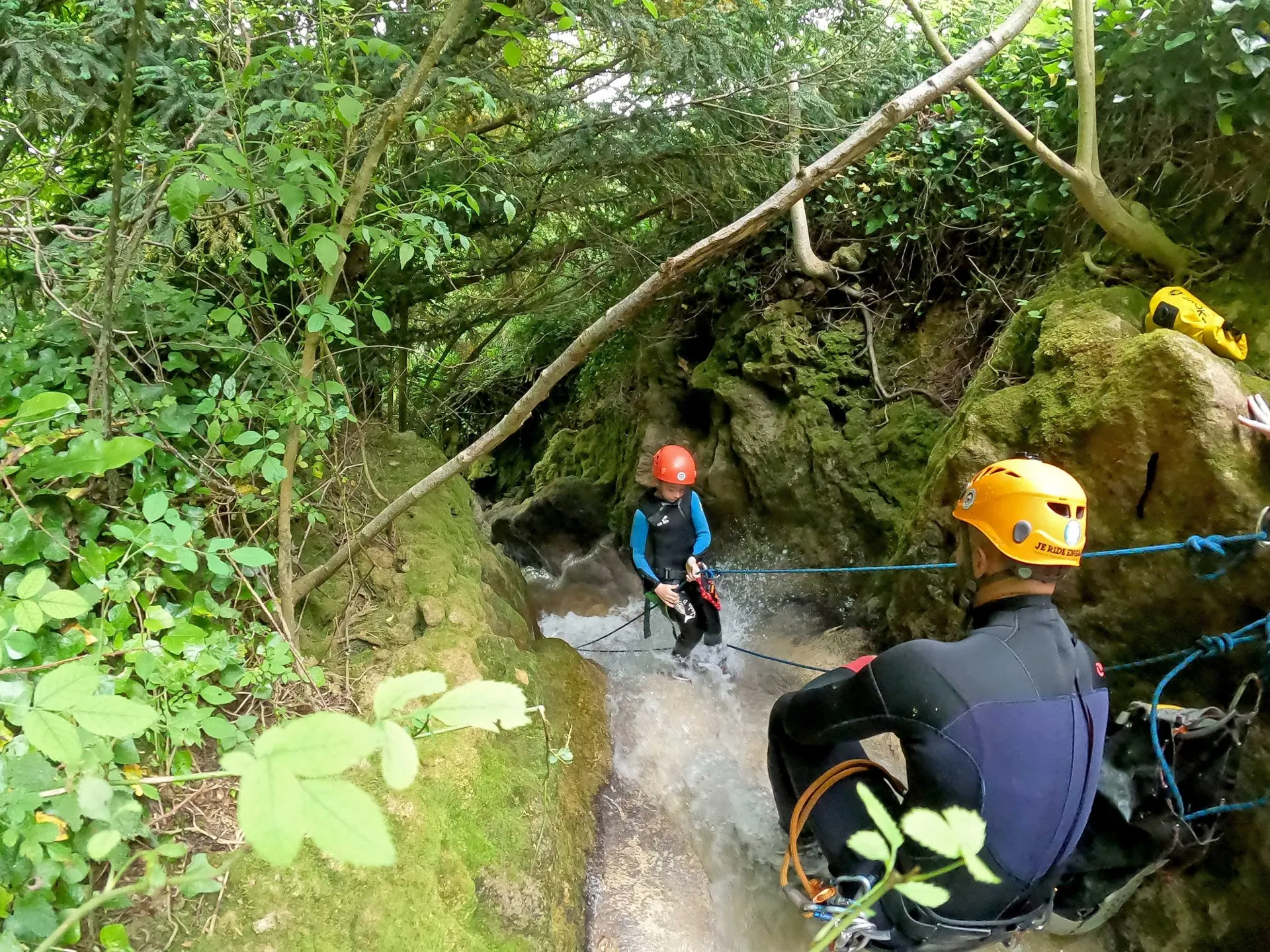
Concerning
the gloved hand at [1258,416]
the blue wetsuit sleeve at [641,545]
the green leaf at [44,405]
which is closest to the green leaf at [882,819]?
the green leaf at [44,405]

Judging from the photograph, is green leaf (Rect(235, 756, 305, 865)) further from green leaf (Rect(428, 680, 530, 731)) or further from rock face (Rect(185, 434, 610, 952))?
rock face (Rect(185, 434, 610, 952))

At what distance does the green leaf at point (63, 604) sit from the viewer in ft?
4.77

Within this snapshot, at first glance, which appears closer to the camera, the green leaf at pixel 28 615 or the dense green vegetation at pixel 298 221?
the green leaf at pixel 28 615

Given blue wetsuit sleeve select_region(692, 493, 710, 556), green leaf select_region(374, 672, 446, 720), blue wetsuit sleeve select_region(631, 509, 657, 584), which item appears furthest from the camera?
blue wetsuit sleeve select_region(692, 493, 710, 556)

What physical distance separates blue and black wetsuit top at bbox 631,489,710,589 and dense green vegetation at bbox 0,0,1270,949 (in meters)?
2.06

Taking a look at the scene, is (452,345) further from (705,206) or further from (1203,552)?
(1203,552)

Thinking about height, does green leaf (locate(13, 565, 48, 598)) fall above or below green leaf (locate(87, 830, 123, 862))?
below

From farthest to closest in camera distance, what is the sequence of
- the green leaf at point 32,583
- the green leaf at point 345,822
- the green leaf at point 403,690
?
1. the green leaf at point 32,583
2. the green leaf at point 403,690
3. the green leaf at point 345,822

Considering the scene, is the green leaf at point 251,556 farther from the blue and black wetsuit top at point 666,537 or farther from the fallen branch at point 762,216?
the blue and black wetsuit top at point 666,537

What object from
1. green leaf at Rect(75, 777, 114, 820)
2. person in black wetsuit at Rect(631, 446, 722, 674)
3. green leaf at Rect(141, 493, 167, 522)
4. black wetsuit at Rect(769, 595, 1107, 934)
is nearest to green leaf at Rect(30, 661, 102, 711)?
green leaf at Rect(75, 777, 114, 820)

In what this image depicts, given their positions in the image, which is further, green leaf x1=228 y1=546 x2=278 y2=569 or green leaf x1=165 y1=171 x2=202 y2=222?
green leaf x1=228 y1=546 x2=278 y2=569

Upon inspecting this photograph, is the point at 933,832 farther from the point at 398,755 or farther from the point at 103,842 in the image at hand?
the point at 103,842

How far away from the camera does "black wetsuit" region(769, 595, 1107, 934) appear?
6.57 ft

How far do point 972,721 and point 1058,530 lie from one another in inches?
28.1
